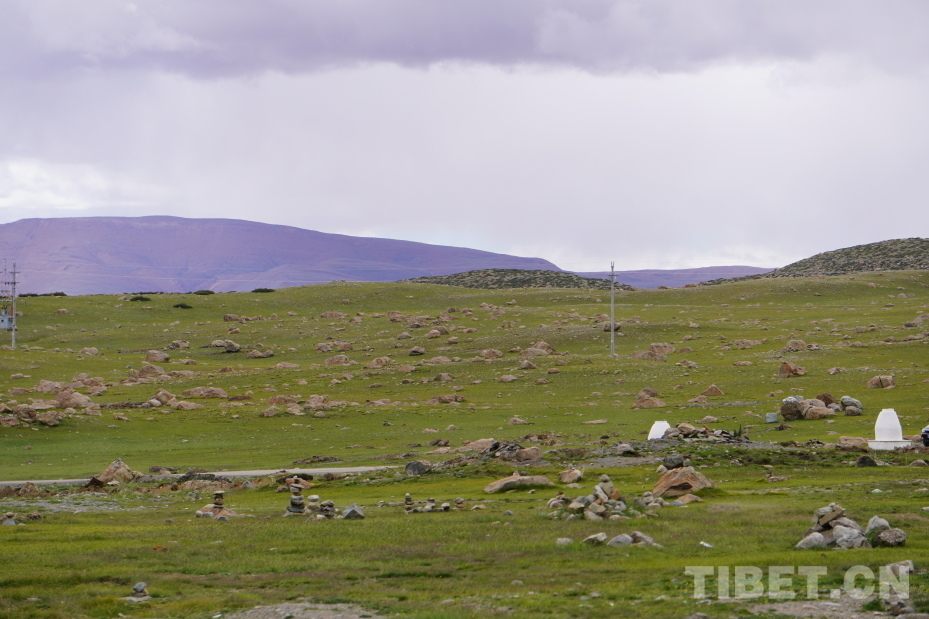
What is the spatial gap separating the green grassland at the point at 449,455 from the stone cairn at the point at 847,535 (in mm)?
624

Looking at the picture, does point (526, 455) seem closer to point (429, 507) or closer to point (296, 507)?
point (429, 507)

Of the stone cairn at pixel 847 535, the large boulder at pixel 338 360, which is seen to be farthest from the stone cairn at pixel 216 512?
the large boulder at pixel 338 360

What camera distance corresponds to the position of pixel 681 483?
3028cm

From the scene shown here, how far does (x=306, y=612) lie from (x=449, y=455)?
28348 mm

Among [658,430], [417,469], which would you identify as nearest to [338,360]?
[658,430]

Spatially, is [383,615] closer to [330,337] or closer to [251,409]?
[251,409]

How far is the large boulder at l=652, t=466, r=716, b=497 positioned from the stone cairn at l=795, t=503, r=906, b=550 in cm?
884

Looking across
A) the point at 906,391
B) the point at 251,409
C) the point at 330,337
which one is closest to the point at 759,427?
the point at 906,391

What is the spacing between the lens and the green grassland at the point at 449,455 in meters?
A: 19.2

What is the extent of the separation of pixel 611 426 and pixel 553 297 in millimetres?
97782

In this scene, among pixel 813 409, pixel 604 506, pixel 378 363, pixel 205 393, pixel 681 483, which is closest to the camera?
pixel 604 506

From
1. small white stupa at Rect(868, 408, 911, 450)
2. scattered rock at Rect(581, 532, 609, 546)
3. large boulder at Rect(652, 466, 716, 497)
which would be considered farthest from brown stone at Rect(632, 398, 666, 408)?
scattered rock at Rect(581, 532, 609, 546)

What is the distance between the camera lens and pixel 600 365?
82750mm

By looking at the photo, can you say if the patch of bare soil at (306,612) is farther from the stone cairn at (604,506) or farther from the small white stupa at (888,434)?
the small white stupa at (888,434)
